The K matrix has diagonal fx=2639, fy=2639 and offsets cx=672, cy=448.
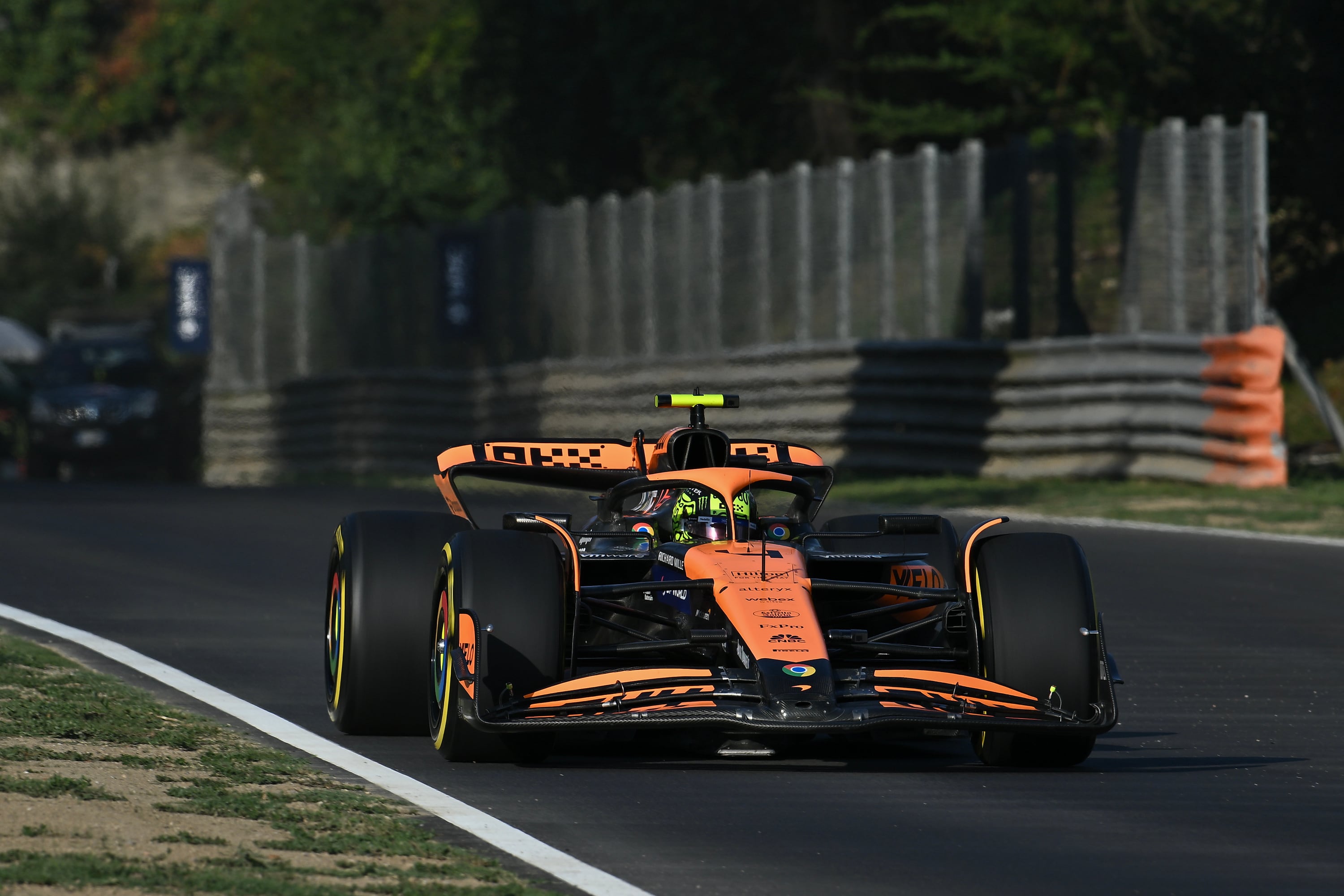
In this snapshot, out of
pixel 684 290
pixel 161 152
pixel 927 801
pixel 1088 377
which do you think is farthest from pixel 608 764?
pixel 161 152

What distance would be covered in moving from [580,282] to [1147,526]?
1304 cm

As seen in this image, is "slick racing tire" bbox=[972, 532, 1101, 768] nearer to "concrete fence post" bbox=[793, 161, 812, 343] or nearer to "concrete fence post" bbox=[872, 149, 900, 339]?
"concrete fence post" bbox=[872, 149, 900, 339]

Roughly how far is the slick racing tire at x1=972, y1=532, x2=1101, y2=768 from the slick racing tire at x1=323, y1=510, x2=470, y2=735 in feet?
6.01

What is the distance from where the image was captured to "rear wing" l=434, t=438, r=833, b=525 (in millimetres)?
9805

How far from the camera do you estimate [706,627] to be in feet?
27.7

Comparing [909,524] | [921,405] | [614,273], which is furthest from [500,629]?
[614,273]

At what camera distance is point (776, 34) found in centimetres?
3800

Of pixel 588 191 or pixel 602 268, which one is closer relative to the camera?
pixel 602 268

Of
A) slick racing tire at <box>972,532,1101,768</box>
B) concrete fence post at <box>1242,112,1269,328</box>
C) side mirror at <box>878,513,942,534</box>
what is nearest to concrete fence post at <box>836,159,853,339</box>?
concrete fence post at <box>1242,112,1269,328</box>

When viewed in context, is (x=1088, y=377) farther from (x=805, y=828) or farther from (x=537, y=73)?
(x=537, y=73)

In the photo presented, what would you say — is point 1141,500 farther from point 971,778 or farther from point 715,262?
point 971,778

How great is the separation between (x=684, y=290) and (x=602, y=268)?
83.3 inches

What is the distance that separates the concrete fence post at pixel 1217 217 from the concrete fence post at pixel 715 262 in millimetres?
7625

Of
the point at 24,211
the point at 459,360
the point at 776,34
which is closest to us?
the point at 459,360
